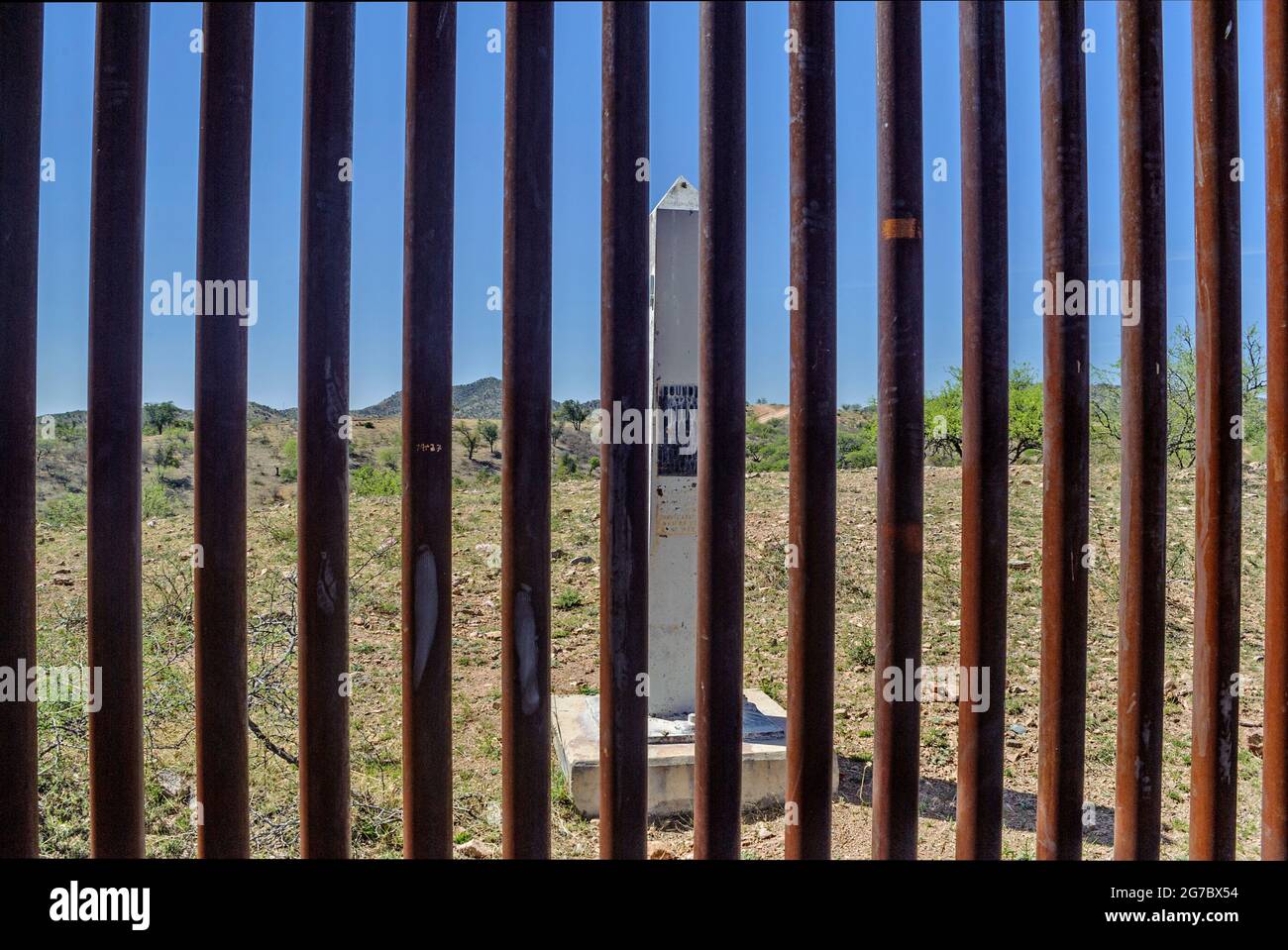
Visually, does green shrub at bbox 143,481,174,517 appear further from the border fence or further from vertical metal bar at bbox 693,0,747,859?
vertical metal bar at bbox 693,0,747,859

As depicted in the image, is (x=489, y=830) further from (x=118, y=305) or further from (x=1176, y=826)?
(x=1176, y=826)

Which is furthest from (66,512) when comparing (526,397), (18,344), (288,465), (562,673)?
(526,397)

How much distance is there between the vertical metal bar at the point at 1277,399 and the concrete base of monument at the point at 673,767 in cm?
282

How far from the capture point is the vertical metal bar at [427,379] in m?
1.60

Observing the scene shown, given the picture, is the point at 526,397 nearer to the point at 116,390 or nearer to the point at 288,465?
the point at 116,390

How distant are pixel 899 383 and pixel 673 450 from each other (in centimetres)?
371

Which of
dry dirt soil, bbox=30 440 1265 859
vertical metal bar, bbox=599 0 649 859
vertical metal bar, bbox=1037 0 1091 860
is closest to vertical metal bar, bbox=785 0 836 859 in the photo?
vertical metal bar, bbox=599 0 649 859

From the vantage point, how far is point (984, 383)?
1.78 metres

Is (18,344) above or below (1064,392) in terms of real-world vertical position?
above

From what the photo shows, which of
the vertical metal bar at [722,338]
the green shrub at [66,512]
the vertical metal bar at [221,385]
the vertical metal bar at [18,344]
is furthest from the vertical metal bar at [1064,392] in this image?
the green shrub at [66,512]

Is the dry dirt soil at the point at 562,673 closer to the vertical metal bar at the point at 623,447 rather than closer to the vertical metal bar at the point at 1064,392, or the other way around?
the vertical metal bar at the point at 623,447
